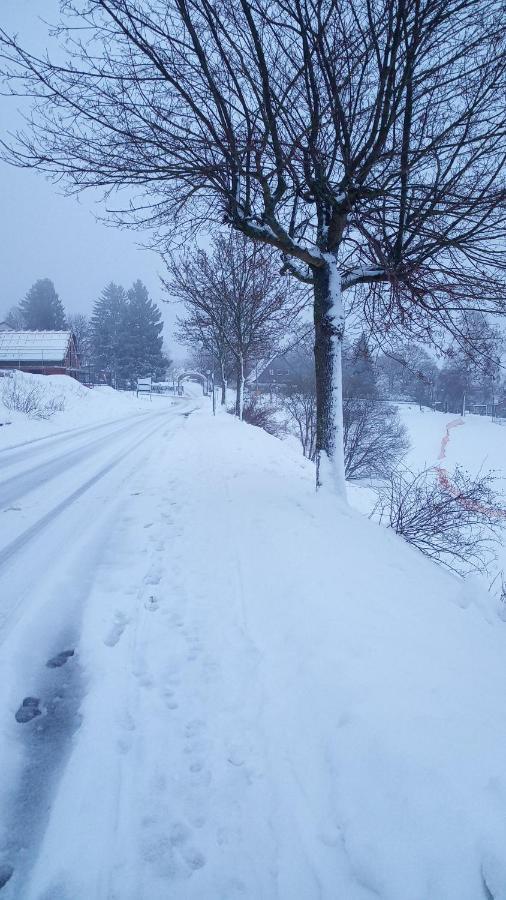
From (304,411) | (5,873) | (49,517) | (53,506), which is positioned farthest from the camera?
(304,411)

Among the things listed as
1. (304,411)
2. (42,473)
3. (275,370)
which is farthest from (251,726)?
(275,370)

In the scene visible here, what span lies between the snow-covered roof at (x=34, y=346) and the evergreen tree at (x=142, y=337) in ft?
58.0

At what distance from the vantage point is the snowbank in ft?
42.6

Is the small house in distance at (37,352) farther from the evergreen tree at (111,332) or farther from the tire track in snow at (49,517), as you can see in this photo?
the tire track in snow at (49,517)

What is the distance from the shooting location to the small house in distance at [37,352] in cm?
3450

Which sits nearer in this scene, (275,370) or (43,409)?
(43,409)

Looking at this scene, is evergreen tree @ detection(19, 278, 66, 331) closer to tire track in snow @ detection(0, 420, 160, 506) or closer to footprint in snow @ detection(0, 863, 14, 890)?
tire track in snow @ detection(0, 420, 160, 506)

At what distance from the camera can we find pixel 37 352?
114ft

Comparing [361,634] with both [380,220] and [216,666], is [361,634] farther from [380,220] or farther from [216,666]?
[380,220]

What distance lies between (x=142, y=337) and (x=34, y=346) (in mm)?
20213

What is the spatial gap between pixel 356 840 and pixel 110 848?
0.94m

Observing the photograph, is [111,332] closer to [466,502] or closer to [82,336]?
[82,336]

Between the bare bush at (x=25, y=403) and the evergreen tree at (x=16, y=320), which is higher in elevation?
the evergreen tree at (x=16, y=320)

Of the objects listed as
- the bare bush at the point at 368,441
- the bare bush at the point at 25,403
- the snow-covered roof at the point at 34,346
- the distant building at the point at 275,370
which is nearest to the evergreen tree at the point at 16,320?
the snow-covered roof at the point at 34,346
